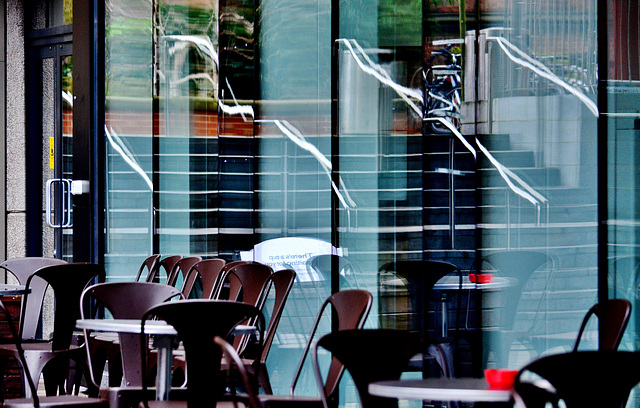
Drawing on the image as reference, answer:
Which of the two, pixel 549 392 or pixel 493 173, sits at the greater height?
pixel 493 173

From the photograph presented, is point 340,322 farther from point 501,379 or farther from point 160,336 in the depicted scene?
point 501,379

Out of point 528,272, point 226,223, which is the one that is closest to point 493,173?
point 528,272

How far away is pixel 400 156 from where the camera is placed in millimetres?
5016

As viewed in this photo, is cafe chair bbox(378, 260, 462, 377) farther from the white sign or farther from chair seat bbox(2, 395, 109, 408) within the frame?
chair seat bbox(2, 395, 109, 408)

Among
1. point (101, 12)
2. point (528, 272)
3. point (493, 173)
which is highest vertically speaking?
point (101, 12)

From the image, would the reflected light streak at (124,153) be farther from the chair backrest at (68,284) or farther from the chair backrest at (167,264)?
the chair backrest at (68,284)

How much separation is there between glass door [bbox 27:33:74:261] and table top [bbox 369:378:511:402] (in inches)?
212

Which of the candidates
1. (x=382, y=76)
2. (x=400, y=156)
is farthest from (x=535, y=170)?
(x=382, y=76)

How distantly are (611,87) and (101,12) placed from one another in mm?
4053

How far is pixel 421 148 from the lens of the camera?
16.1ft

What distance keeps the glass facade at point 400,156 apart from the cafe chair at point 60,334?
1352mm

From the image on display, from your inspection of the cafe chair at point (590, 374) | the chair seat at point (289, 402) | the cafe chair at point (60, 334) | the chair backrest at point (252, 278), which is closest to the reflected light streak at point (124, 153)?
the cafe chair at point (60, 334)

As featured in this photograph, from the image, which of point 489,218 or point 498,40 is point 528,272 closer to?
point 489,218

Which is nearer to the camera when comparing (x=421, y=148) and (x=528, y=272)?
(x=528, y=272)
